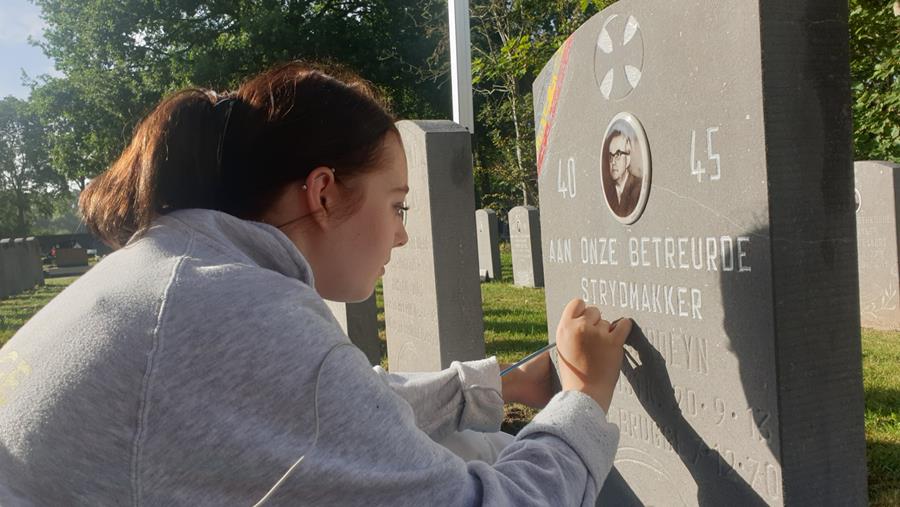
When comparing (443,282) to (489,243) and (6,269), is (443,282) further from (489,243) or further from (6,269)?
(6,269)

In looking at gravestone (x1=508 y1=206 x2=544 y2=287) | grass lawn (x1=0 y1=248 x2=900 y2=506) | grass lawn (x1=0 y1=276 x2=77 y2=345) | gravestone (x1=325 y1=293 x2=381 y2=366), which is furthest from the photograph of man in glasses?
gravestone (x1=508 y1=206 x2=544 y2=287)

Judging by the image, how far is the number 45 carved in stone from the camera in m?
1.68

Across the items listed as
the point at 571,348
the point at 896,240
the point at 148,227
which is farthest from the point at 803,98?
the point at 896,240

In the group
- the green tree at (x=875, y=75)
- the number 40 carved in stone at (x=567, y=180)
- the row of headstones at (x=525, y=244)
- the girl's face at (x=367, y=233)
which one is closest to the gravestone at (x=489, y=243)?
the row of headstones at (x=525, y=244)

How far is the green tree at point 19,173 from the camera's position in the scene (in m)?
48.5

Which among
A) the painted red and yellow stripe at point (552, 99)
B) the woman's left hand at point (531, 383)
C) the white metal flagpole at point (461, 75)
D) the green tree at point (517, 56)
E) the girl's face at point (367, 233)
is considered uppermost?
the green tree at point (517, 56)

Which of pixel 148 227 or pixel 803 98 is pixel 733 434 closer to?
pixel 803 98

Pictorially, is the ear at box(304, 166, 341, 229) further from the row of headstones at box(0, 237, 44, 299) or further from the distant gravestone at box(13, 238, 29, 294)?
the distant gravestone at box(13, 238, 29, 294)

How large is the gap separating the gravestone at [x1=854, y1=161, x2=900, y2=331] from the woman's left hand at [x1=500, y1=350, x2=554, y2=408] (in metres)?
Result: 5.19

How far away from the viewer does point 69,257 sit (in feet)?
81.5

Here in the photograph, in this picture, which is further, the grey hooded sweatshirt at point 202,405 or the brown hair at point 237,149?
the brown hair at point 237,149

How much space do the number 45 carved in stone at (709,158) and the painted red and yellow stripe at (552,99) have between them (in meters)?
0.82

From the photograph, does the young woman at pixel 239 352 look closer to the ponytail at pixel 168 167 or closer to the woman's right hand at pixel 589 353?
the ponytail at pixel 168 167

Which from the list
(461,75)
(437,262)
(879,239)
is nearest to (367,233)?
(437,262)
